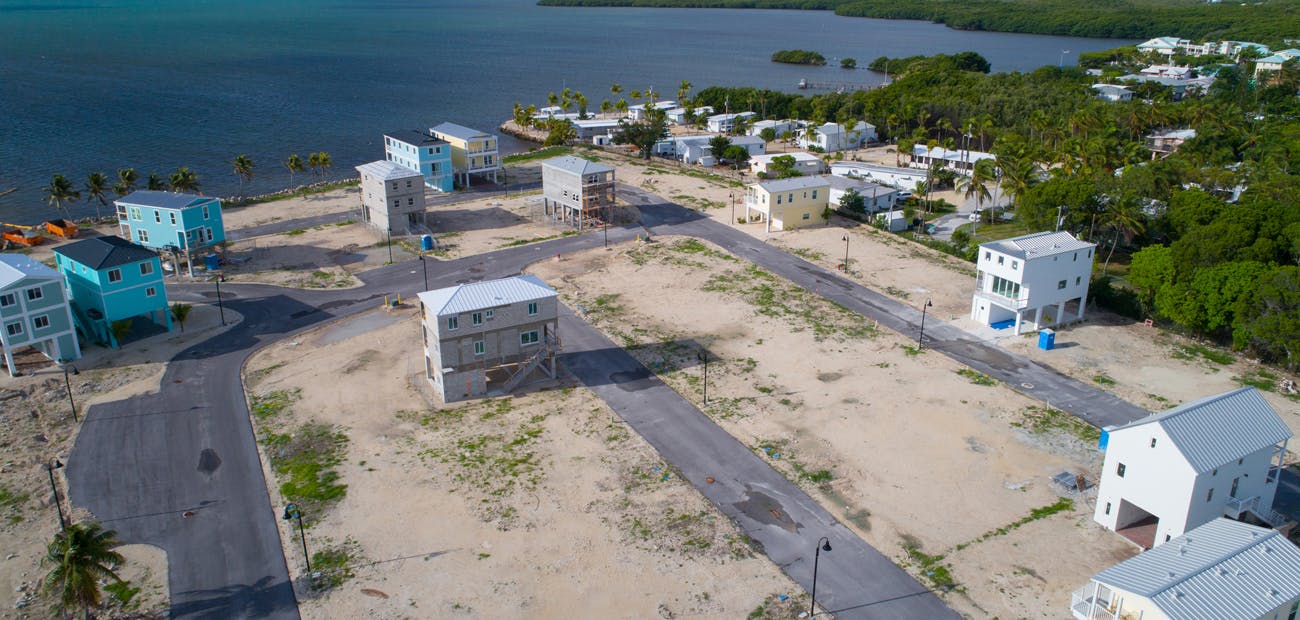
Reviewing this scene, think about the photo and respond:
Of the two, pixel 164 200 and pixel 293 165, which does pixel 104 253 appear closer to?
pixel 164 200

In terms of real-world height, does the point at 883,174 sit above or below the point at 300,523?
above

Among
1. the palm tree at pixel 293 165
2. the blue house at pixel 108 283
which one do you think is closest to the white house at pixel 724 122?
the palm tree at pixel 293 165

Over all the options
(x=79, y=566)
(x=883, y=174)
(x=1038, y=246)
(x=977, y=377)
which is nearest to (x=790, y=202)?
(x=883, y=174)

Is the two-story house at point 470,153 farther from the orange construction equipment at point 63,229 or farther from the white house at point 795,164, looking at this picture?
the orange construction equipment at point 63,229

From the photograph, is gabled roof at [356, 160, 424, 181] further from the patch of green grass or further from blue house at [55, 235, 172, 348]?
the patch of green grass

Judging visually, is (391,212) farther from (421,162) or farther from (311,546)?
(311,546)

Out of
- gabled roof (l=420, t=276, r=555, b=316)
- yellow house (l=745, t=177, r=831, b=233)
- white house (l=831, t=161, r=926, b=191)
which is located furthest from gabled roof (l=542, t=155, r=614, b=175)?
white house (l=831, t=161, r=926, b=191)
